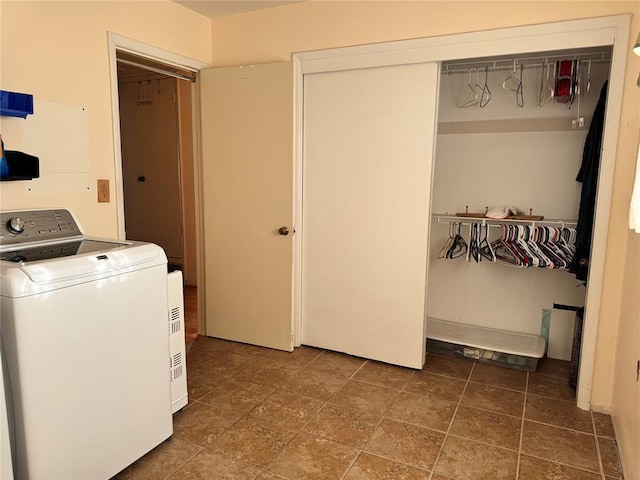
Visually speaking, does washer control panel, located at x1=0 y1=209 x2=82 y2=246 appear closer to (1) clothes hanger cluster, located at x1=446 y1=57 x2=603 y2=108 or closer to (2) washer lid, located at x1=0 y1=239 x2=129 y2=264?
(2) washer lid, located at x1=0 y1=239 x2=129 y2=264

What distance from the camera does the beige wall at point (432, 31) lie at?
7.70ft

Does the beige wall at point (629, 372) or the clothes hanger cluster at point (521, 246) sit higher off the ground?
the clothes hanger cluster at point (521, 246)

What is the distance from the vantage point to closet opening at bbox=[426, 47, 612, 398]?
9.97ft

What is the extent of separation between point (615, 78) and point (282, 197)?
2.04 meters

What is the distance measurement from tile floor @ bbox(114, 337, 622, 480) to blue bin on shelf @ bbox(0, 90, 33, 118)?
1.69 metres

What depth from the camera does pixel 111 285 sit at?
183 centimetres

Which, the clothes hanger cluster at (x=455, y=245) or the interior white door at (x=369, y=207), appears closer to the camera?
the interior white door at (x=369, y=207)

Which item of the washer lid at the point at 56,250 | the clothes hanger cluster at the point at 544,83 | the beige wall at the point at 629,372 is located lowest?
the beige wall at the point at 629,372

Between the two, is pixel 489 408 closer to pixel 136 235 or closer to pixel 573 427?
pixel 573 427

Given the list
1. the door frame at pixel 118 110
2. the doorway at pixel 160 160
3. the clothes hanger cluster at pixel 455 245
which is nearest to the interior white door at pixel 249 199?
the door frame at pixel 118 110

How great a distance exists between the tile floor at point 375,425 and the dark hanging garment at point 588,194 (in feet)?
2.69

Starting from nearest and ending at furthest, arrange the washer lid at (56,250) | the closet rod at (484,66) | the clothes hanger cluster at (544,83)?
the washer lid at (56,250) < the clothes hanger cluster at (544,83) < the closet rod at (484,66)

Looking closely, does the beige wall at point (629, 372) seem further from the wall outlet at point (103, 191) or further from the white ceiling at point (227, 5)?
the wall outlet at point (103, 191)

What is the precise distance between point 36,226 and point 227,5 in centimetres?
196
